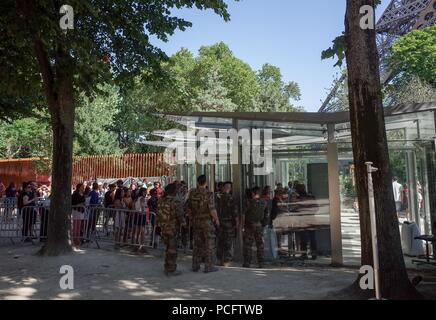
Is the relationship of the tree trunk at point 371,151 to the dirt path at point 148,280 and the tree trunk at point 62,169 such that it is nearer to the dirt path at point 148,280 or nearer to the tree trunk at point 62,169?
the dirt path at point 148,280

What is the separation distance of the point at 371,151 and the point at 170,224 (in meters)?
3.79

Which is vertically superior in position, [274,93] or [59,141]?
[274,93]

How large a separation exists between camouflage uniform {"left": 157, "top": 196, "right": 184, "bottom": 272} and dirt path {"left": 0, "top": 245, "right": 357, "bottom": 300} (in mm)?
300

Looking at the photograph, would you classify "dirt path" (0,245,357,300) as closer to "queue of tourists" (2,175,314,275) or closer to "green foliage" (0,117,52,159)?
"queue of tourists" (2,175,314,275)

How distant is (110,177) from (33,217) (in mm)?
16863

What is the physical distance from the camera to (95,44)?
1263 cm

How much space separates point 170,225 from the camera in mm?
8750

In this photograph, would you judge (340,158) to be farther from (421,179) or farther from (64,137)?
(64,137)

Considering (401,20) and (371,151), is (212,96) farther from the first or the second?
(371,151)

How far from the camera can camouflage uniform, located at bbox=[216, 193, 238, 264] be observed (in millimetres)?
9930

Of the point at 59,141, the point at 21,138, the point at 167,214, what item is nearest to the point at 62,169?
the point at 59,141

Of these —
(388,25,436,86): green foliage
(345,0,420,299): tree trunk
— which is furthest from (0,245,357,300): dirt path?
(388,25,436,86): green foliage

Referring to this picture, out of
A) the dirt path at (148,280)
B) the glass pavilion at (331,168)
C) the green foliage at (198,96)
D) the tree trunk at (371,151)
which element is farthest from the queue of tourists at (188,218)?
the green foliage at (198,96)
